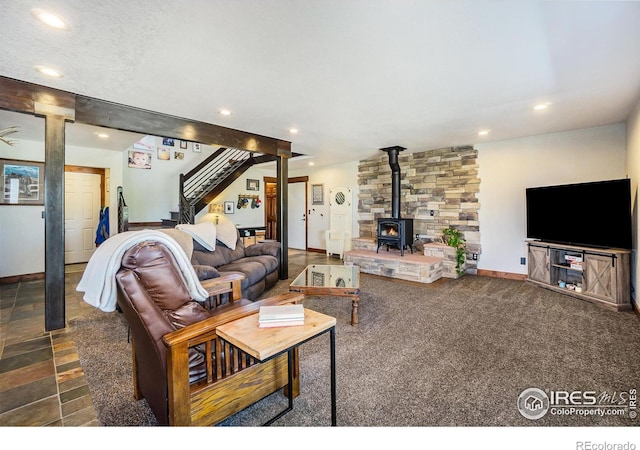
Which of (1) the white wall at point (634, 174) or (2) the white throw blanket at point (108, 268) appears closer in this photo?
(2) the white throw blanket at point (108, 268)

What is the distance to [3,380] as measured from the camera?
208cm

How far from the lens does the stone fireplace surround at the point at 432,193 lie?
527cm

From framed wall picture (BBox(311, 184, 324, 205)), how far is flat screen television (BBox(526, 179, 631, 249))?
4514 millimetres

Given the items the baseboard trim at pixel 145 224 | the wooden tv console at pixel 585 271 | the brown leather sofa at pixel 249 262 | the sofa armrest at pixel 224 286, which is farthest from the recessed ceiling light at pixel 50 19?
the wooden tv console at pixel 585 271

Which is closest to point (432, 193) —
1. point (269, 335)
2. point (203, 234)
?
point (203, 234)

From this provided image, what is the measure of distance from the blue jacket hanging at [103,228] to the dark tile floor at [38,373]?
6.88ft

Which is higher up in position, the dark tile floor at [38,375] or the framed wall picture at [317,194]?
the framed wall picture at [317,194]

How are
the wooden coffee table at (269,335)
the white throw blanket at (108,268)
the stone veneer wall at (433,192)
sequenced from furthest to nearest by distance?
the stone veneer wall at (433,192) < the white throw blanket at (108,268) < the wooden coffee table at (269,335)

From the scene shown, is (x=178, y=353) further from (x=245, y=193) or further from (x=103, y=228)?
(x=245, y=193)

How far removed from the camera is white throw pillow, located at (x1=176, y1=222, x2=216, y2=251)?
382 cm

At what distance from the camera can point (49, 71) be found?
2.47m

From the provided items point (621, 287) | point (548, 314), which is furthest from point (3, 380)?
point (621, 287)

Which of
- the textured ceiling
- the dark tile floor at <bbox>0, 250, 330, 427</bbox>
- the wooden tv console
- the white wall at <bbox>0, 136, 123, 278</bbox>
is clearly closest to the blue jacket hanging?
the white wall at <bbox>0, 136, 123, 278</bbox>

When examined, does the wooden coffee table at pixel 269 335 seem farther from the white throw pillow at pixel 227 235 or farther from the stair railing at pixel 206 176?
the stair railing at pixel 206 176
